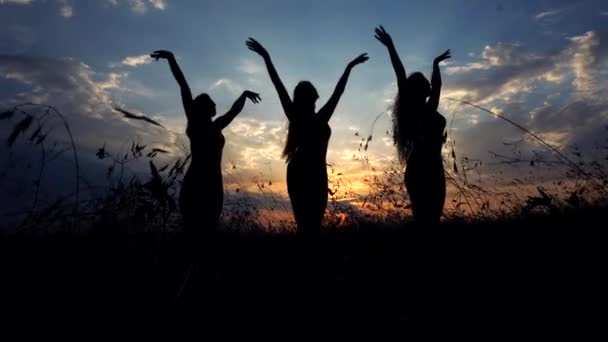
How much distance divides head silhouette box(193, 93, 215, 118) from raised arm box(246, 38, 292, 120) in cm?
91

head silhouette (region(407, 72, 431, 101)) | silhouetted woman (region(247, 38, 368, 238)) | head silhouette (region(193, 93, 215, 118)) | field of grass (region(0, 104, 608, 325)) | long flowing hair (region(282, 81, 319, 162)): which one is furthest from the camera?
head silhouette (region(193, 93, 215, 118))

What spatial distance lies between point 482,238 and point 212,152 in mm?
3436

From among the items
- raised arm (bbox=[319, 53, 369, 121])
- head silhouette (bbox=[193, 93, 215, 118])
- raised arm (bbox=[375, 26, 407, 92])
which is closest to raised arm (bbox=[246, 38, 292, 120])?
raised arm (bbox=[319, 53, 369, 121])

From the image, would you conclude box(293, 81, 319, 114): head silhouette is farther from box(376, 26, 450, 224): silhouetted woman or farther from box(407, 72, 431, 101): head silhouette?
box(407, 72, 431, 101): head silhouette

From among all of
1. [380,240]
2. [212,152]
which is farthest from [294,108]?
[380,240]

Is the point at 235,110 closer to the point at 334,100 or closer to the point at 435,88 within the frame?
the point at 334,100

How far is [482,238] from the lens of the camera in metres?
4.66

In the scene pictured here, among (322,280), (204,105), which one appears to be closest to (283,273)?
(322,280)

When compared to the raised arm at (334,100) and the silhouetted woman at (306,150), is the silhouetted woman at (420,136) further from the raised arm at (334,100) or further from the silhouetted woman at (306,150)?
the silhouetted woman at (306,150)

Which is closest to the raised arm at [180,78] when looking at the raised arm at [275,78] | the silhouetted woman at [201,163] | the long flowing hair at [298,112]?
the silhouetted woman at [201,163]

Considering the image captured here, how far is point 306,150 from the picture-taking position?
4.69 metres

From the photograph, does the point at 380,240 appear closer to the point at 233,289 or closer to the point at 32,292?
the point at 233,289

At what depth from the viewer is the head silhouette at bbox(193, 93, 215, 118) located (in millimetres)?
5320

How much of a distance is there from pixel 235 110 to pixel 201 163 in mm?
1030
